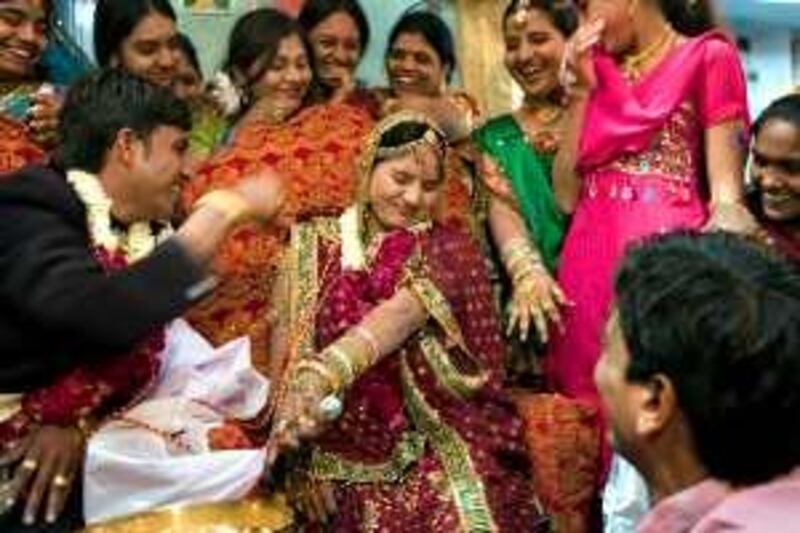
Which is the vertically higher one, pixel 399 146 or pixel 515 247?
pixel 399 146

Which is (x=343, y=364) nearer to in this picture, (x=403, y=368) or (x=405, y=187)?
(x=403, y=368)

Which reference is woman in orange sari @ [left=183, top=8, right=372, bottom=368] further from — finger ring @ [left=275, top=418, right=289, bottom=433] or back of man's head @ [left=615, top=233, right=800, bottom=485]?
back of man's head @ [left=615, top=233, right=800, bottom=485]

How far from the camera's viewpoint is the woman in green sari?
3846mm

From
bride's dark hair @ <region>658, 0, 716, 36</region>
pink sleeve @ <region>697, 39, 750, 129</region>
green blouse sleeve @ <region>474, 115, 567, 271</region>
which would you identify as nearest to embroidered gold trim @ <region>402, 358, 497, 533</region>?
green blouse sleeve @ <region>474, 115, 567, 271</region>

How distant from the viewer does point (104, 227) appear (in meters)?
3.08

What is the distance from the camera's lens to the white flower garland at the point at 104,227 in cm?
301

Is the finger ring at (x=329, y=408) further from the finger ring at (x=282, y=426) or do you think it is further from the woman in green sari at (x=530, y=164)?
the woman in green sari at (x=530, y=164)

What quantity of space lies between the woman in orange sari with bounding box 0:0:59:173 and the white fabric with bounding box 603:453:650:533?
1.57m

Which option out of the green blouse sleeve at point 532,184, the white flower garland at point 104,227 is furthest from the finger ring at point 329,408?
the green blouse sleeve at point 532,184

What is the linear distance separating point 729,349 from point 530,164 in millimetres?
2400

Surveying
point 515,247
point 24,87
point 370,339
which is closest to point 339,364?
point 370,339

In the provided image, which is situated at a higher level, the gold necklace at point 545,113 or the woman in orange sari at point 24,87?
the woman in orange sari at point 24,87

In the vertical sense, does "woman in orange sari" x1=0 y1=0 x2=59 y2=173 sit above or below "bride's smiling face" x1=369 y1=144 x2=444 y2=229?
above

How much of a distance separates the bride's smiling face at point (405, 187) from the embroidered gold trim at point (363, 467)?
575 mm
